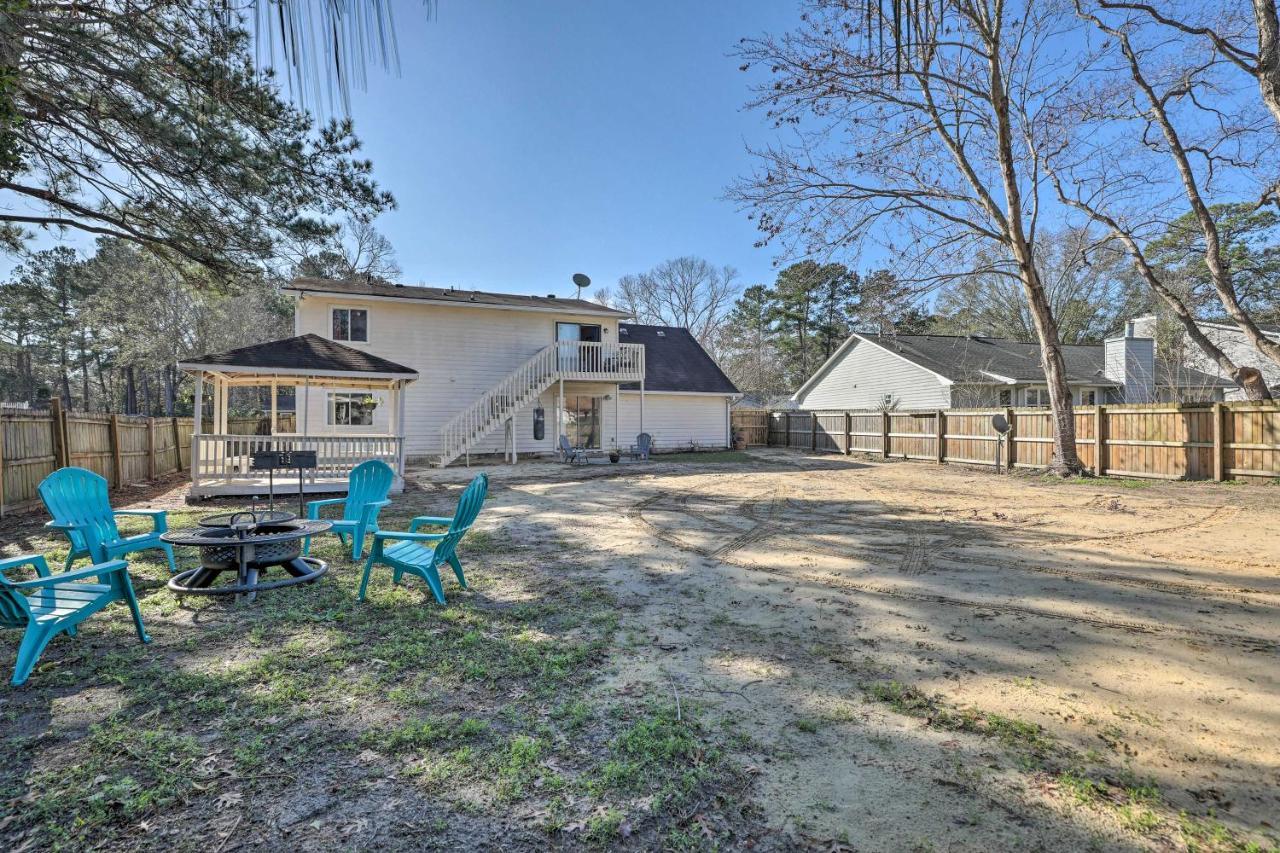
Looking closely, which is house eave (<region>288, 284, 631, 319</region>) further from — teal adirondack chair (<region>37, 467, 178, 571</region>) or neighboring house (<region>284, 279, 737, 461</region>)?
teal adirondack chair (<region>37, 467, 178, 571</region>)

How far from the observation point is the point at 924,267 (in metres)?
13.0

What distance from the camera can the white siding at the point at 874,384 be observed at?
23.3 m

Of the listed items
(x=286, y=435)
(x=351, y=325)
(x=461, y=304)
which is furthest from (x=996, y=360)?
(x=286, y=435)

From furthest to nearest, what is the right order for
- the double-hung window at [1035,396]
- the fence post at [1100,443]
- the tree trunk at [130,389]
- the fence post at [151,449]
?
the tree trunk at [130,389]
the double-hung window at [1035,396]
the fence post at [1100,443]
the fence post at [151,449]

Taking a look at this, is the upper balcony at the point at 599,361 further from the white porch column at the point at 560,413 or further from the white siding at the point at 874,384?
the white siding at the point at 874,384

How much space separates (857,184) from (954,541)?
910 centimetres

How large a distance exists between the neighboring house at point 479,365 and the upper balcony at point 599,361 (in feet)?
0.11

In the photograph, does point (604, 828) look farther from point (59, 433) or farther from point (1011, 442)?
point (1011, 442)

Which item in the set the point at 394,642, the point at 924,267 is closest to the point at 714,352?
the point at 924,267

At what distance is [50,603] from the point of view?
3348 mm

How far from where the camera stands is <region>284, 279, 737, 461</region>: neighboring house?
17.0 meters

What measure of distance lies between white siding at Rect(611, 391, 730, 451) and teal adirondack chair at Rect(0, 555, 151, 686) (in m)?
18.4

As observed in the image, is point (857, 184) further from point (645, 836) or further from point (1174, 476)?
point (645, 836)

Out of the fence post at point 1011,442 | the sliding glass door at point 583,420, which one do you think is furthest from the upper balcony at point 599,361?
the fence post at point 1011,442
